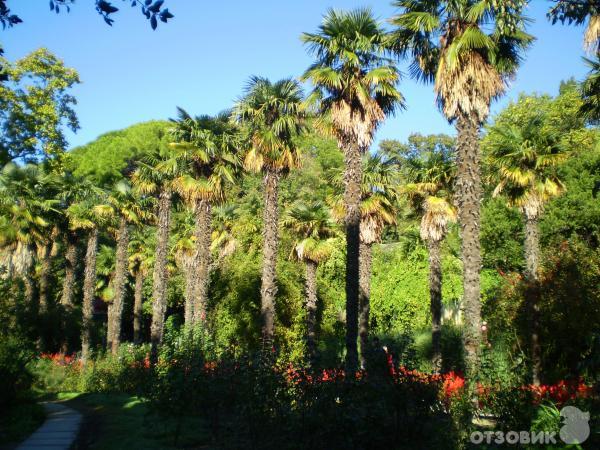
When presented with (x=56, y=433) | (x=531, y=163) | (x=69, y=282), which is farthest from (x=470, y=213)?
(x=69, y=282)

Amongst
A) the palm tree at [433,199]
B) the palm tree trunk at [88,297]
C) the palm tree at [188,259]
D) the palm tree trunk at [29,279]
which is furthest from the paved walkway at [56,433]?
the palm tree trunk at [29,279]

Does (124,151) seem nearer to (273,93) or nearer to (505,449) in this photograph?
(273,93)

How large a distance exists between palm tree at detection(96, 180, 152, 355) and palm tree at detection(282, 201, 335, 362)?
11078 millimetres

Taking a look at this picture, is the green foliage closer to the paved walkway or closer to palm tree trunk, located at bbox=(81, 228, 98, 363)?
palm tree trunk, located at bbox=(81, 228, 98, 363)

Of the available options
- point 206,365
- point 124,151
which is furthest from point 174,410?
point 124,151

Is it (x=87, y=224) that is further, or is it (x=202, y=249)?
(x=87, y=224)

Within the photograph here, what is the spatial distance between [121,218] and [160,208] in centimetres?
648

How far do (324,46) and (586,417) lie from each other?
1299 centimetres

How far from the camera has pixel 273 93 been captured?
21875 mm

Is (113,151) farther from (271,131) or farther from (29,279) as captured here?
(271,131)

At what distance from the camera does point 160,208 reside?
2852cm

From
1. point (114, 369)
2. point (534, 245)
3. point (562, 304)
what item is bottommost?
point (114, 369)

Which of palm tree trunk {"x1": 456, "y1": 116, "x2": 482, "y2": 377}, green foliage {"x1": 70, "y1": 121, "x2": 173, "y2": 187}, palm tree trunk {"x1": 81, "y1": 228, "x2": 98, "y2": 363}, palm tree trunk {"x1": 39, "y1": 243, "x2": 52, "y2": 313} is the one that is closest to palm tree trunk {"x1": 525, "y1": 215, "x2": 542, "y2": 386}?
palm tree trunk {"x1": 456, "y1": 116, "x2": 482, "y2": 377}

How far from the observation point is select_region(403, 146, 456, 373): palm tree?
856 inches
